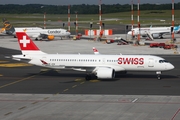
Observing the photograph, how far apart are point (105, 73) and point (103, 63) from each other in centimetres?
232

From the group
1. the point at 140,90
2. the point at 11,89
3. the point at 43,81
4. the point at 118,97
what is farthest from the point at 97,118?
the point at 43,81

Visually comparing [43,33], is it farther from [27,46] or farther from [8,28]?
[27,46]

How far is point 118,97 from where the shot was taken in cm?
4303

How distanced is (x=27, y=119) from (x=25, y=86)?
16712mm

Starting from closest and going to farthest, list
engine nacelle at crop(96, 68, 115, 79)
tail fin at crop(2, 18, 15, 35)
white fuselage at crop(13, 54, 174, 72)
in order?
engine nacelle at crop(96, 68, 115, 79) → white fuselage at crop(13, 54, 174, 72) → tail fin at crop(2, 18, 15, 35)

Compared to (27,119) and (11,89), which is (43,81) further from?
(27,119)

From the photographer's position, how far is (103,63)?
54750 millimetres

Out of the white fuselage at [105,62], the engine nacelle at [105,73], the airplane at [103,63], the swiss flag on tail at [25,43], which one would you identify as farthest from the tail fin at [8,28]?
the engine nacelle at [105,73]

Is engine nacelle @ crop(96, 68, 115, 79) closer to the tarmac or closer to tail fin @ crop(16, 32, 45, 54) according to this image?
the tarmac

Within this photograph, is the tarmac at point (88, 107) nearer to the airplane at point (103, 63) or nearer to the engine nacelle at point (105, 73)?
the engine nacelle at point (105, 73)

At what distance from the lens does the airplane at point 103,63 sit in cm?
5386

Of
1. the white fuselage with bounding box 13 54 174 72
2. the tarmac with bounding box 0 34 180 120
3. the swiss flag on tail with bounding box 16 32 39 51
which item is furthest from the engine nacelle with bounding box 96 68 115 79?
the swiss flag on tail with bounding box 16 32 39 51

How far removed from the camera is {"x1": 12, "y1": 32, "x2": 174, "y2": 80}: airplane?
5386 cm

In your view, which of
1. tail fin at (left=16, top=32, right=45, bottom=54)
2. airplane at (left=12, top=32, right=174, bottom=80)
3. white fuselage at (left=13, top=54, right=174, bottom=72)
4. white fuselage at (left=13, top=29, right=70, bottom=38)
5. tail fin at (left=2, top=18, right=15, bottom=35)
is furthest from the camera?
tail fin at (left=2, top=18, right=15, bottom=35)
